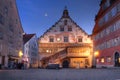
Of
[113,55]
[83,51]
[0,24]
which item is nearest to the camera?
[0,24]

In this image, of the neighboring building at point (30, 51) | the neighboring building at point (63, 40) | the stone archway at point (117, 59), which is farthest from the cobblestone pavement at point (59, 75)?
the neighboring building at point (63, 40)

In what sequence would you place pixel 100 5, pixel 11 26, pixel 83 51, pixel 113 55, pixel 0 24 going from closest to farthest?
pixel 0 24 < pixel 113 55 < pixel 11 26 < pixel 100 5 < pixel 83 51

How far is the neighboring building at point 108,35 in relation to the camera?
4503 centimetres

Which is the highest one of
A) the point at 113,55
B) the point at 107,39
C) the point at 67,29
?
the point at 67,29

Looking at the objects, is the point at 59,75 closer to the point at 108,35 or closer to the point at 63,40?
the point at 108,35

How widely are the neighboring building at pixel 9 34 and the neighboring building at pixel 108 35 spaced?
18220 mm

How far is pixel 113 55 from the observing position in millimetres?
46125

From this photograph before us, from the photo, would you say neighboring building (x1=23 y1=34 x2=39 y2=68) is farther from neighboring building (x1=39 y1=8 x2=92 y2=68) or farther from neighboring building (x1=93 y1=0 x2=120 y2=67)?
neighboring building (x1=93 y1=0 x2=120 y2=67)

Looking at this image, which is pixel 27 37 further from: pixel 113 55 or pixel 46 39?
pixel 113 55

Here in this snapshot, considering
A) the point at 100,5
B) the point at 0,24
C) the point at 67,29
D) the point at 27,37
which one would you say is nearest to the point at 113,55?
the point at 100,5

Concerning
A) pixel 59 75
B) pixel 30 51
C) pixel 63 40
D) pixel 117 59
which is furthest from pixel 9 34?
pixel 59 75

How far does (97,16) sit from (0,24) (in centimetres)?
2690

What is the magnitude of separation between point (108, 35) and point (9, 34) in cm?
1962

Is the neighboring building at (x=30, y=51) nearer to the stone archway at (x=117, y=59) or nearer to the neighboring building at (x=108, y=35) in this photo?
the neighboring building at (x=108, y=35)
